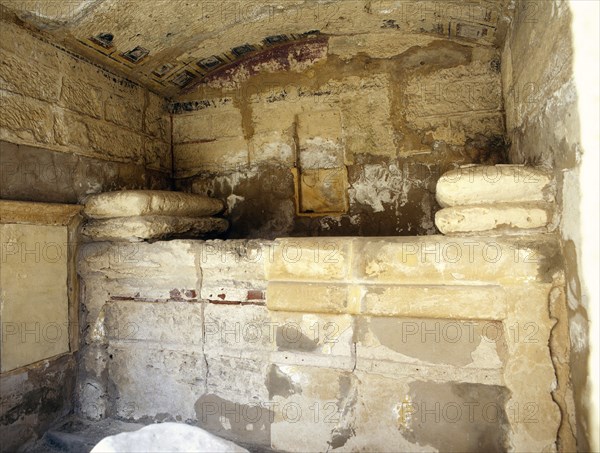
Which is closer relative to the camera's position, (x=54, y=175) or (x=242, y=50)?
(x=54, y=175)

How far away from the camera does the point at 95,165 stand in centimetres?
282

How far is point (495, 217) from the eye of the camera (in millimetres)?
1894

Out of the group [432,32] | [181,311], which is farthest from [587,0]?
[181,311]

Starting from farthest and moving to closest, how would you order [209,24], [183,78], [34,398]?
[183,78] < [209,24] < [34,398]

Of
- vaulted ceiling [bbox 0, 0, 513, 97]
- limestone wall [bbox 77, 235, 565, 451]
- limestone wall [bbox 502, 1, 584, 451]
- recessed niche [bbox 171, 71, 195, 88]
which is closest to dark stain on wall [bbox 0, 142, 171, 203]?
limestone wall [bbox 77, 235, 565, 451]

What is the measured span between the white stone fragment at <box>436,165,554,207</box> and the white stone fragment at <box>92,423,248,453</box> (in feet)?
4.71

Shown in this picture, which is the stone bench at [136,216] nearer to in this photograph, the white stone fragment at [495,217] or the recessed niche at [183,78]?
the recessed niche at [183,78]

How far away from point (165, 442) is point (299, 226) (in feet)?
6.70

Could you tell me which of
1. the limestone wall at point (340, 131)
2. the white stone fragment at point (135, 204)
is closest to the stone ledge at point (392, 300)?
the white stone fragment at point (135, 204)

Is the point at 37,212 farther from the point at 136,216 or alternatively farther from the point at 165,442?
the point at 165,442

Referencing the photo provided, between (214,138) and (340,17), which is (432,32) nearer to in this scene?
(340,17)

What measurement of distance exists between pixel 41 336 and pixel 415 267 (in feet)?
6.88

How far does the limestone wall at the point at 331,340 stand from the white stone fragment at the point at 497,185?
0.60ft

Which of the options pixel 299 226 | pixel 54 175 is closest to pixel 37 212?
pixel 54 175
